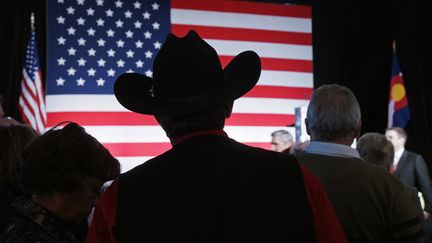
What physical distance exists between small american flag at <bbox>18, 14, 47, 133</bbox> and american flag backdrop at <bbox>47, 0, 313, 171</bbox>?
3.8 inches

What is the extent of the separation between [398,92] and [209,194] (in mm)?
5077

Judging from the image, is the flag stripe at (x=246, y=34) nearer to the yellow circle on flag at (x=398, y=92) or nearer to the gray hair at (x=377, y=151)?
the yellow circle on flag at (x=398, y=92)

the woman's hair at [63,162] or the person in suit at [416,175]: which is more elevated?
the woman's hair at [63,162]

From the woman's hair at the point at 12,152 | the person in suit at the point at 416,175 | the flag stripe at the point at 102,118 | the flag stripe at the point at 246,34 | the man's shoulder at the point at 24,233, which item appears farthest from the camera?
the flag stripe at the point at 246,34

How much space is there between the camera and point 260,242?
3.36ft

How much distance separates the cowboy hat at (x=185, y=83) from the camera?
1087 mm

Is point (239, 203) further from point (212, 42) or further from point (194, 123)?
point (212, 42)

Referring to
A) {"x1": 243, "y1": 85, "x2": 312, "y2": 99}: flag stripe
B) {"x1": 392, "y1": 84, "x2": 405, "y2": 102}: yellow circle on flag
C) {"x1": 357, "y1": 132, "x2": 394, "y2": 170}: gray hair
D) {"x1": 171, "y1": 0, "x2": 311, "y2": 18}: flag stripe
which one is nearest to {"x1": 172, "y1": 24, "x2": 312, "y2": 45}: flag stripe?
{"x1": 171, "y1": 0, "x2": 311, "y2": 18}: flag stripe

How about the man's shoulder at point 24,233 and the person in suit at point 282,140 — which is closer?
the man's shoulder at point 24,233

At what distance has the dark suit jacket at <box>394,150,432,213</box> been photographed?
13.6 feet

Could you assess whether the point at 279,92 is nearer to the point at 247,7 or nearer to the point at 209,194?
the point at 247,7

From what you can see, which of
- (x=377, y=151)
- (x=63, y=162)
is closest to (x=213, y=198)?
(x=63, y=162)

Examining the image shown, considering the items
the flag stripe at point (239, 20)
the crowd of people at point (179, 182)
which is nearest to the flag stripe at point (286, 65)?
the flag stripe at point (239, 20)

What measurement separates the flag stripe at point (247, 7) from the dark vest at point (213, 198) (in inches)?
171
